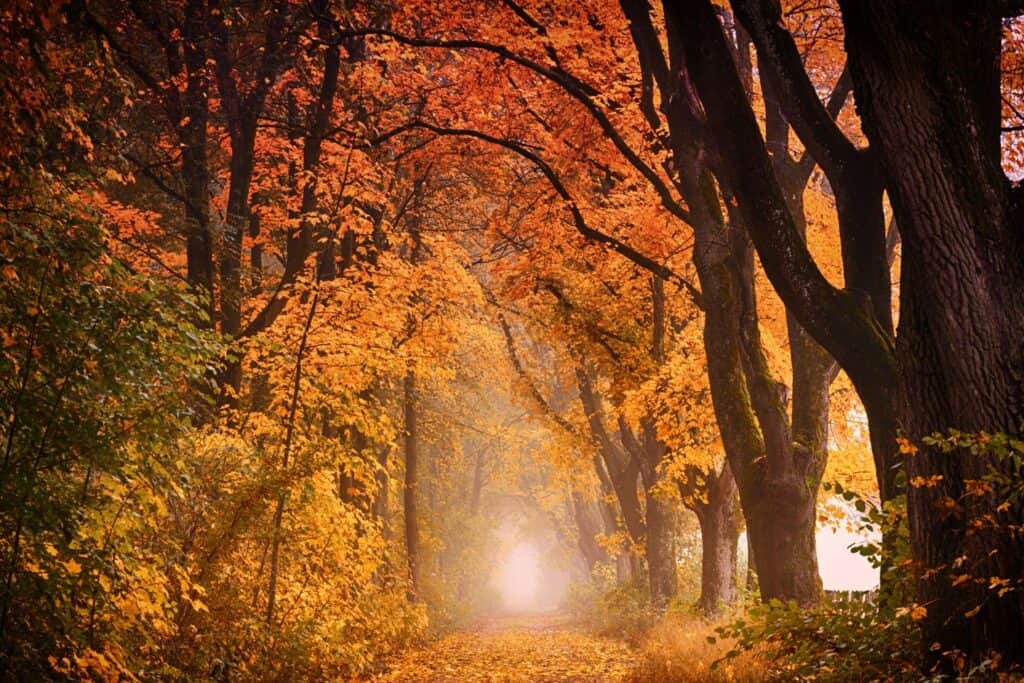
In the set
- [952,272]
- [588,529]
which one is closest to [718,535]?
[952,272]

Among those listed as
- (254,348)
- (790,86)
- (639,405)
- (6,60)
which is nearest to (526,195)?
(639,405)

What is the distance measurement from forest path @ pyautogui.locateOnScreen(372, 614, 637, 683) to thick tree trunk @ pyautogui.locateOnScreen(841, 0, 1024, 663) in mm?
6217

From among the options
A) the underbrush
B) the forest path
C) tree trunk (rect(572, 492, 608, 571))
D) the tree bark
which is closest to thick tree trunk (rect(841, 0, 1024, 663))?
the forest path

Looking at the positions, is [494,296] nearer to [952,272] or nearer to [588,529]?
[588,529]

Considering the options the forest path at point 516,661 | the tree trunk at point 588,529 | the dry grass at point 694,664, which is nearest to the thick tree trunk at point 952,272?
the dry grass at point 694,664

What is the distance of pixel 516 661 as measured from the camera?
14.4 meters

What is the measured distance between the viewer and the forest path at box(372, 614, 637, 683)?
11.9 meters

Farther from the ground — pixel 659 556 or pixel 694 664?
pixel 659 556

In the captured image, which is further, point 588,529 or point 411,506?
point 588,529

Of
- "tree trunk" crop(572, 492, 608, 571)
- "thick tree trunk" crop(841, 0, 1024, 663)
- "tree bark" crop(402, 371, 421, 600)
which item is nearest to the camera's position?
"thick tree trunk" crop(841, 0, 1024, 663)

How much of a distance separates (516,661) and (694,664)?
20.0 feet

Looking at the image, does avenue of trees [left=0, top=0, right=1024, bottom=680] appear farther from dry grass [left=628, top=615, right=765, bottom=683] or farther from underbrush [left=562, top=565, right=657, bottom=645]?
dry grass [left=628, top=615, right=765, bottom=683]

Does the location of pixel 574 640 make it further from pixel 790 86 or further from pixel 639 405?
pixel 790 86

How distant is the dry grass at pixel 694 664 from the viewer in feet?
25.3
